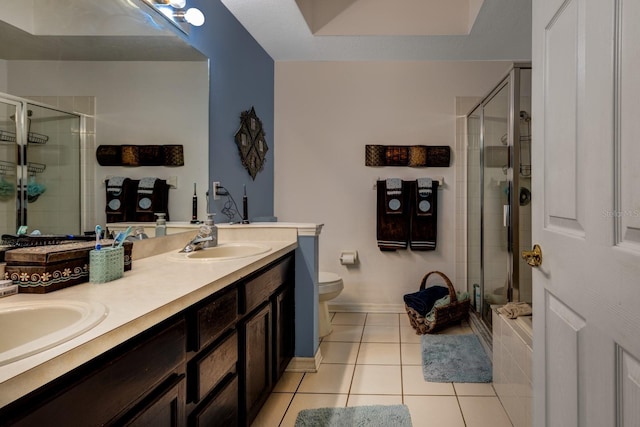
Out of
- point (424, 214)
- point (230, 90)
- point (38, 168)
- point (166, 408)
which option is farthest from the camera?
point (424, 214)

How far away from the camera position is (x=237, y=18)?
9.57 ft

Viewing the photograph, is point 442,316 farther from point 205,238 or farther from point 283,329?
point 205,238

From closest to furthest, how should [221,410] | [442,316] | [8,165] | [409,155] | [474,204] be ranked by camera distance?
[8,165], [221,410], [442,316], [474,204], [409,155]

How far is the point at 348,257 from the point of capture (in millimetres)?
3717

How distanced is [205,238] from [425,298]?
199cm

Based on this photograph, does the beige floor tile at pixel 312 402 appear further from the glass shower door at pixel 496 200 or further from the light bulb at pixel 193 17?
the light bulb at pixel 193 17

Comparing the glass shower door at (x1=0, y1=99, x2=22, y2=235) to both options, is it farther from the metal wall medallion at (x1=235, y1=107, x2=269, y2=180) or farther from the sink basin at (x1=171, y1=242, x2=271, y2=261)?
the metal wall medallion at (x1=235, y1=107, x2=269, y2=180)

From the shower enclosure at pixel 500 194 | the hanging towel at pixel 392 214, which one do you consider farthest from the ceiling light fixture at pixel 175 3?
the hanging towel at pixel 392 214

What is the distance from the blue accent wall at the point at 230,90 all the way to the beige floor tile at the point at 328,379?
3.70 ft

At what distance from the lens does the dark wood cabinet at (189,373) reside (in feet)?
2.48

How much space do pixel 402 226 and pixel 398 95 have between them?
3.93ft

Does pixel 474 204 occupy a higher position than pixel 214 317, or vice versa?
pixel 474 204

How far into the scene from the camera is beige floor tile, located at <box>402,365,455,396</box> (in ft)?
7.38

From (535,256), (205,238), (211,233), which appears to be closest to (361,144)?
(211,233)
